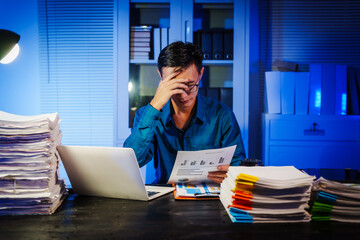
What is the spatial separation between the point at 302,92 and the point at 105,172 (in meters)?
1.97

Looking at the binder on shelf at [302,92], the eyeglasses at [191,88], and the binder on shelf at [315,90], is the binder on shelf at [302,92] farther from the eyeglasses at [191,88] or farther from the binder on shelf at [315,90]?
the eyeglasses at [191,88]

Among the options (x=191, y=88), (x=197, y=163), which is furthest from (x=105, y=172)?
(x=191, y=88)

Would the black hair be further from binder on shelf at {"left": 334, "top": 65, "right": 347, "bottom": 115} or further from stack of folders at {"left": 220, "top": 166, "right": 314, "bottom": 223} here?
binder on shelf at {"left": 334, "top": 65, "right": 347, "bottom": 115}

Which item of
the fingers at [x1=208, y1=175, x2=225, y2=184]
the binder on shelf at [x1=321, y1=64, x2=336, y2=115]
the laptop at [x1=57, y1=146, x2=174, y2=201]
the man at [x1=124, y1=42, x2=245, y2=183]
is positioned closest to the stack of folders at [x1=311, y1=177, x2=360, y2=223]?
the fingers at [x1=208, y1=175, x2=225, y2=184]

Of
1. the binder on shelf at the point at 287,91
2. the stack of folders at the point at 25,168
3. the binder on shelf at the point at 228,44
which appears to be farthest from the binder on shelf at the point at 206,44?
the stack of folders at the point at 25,168

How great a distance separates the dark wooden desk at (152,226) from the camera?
851 millimetres

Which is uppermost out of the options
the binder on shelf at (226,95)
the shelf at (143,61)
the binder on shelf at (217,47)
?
the binder on shelf at (217,47)

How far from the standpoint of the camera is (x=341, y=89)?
2607 millimetres

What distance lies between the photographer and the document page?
1254mm

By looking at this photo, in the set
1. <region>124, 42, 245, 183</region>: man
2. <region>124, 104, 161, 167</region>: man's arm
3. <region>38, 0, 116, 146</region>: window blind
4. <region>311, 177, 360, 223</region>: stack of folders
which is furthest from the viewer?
<region>38, 0, 116, 146</region>: window blind

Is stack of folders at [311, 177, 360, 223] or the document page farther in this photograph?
the document page

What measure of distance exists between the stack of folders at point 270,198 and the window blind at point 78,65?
2302mm

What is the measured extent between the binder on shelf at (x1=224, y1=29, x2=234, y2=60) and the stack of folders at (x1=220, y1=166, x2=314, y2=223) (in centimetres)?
180

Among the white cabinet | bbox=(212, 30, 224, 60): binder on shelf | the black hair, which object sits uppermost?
bbox=(212, 30, 224, 60): binder on shelf
